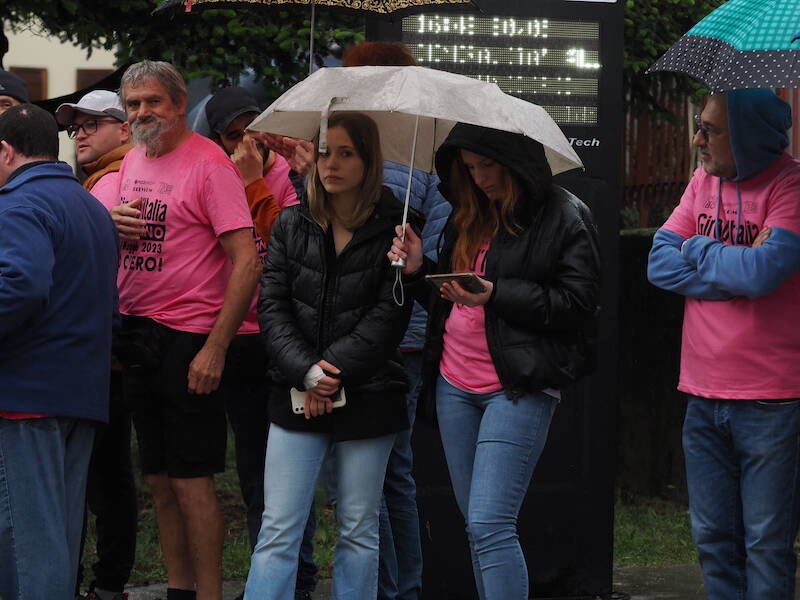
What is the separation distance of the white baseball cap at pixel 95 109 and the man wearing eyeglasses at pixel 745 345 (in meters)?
2.52

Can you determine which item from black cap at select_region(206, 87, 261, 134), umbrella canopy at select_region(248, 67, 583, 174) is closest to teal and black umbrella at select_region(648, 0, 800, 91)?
umbrella canopy at select_region(248, 67, 583, 174)

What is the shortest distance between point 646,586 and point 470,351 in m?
2.48

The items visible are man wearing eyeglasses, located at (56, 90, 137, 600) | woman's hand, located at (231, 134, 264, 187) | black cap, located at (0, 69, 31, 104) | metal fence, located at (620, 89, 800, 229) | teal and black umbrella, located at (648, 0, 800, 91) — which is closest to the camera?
teal and black umbrella, located at (648, 0, 800, 91)

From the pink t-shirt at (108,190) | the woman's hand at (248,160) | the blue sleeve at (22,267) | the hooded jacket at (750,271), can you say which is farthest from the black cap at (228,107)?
the hooded jacket at (750,271)

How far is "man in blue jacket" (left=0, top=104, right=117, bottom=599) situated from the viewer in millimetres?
4285

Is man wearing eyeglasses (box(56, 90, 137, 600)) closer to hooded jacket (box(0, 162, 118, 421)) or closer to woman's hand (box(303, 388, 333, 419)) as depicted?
hooded jacket (box(0, 162, 118, 421))

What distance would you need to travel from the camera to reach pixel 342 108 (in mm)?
4516

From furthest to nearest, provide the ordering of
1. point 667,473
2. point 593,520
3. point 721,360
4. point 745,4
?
1. point 667,473
2. point 593,520
3. point 721,360
4. point 745,4

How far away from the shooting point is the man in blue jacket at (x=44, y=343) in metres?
4.29

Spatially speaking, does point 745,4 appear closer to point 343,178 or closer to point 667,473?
point 343,178

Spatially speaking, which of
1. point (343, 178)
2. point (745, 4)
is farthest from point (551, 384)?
point (745, 4)

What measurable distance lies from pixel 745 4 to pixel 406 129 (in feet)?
4.51

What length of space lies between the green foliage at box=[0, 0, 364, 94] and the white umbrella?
3.18m

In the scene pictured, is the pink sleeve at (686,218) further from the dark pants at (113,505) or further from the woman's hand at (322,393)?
the dark pants at (113,505)
